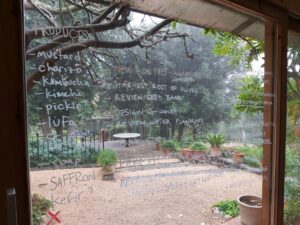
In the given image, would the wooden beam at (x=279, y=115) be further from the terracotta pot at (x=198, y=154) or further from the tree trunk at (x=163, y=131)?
the tree trunk at (x=163, y=131)

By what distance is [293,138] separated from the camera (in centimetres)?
185

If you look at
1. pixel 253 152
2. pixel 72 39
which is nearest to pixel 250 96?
pixel 253 152

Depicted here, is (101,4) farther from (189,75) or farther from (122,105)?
(189,75)

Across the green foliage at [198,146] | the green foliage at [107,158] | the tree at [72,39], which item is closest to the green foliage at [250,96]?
the green foliage at [198,146]

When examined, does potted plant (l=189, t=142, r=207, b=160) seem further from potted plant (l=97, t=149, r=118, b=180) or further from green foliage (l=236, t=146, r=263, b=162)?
potted plant (l=97, t=149, r=118, b=180)

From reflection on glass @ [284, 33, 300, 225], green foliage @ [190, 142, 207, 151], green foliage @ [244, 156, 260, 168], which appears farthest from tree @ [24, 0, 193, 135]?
reflection on glass @ [284, 33, 300, 225]

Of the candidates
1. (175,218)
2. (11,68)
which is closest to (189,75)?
(175,218)

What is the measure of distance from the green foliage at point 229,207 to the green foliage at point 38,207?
2.94 feet

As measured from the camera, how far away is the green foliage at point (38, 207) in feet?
2.57

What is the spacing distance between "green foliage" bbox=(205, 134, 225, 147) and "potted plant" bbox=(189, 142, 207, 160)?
0.14ft

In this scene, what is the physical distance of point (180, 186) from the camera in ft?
3.98

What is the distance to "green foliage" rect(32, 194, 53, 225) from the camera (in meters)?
0.78

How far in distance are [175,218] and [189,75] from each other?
0.65m

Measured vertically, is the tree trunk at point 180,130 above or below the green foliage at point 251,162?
above
